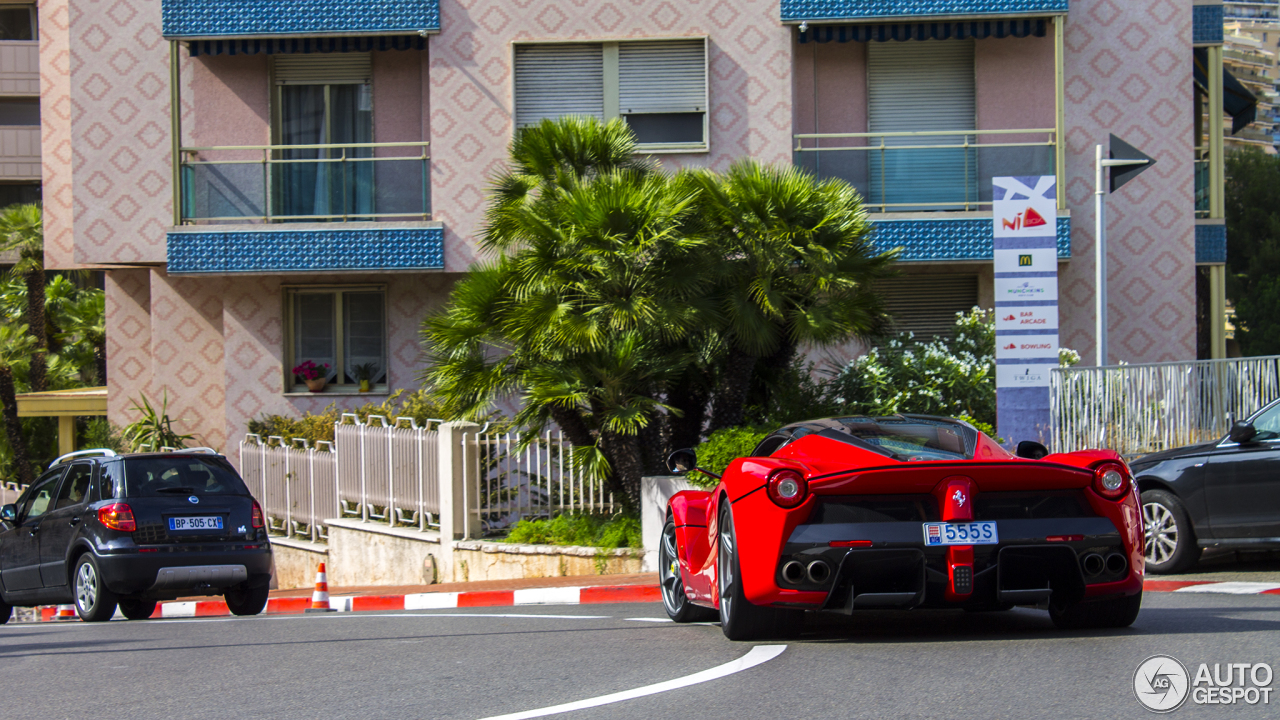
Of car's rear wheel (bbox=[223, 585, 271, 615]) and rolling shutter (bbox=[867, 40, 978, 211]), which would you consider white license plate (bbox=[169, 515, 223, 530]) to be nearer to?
car's rear wheel (bbox=[223, 585, 271, 615])

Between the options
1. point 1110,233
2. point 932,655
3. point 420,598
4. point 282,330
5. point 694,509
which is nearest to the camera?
point 932,655

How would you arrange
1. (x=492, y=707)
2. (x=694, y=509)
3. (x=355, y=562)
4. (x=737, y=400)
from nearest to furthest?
(x=492, y=707) → (x=694, y=509) → (x=737, y=400) → (x=355, y=562)

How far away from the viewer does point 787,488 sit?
6.41 m

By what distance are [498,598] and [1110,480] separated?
6.50 metres

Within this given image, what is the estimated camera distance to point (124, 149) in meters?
19.8

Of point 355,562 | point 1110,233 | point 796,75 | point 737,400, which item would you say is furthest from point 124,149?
point 1110,233

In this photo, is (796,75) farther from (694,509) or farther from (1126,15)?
(694,509)

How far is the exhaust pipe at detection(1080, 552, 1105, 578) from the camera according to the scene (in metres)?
6.41

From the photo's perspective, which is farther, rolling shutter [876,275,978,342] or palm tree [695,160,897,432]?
rolling shutter [876,275,978,342]

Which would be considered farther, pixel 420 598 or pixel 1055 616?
pixel 420 598

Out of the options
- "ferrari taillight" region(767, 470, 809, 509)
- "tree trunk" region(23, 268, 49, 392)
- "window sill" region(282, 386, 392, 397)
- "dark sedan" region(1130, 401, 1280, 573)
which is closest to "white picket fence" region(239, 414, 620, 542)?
"window sill" region(282, 386, 392, 397)

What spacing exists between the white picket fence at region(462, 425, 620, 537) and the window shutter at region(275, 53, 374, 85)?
25.4 ft

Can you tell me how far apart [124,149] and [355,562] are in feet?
26.0

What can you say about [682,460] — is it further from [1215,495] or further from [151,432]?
[151,432]
